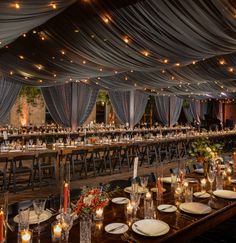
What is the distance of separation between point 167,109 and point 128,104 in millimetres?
3446

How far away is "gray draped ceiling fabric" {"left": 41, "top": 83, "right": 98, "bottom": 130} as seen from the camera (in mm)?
11188

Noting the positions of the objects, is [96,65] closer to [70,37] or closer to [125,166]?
[70,37]

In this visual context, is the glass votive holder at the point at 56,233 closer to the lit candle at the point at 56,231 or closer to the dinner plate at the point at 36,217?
the lit candle at the point at 56,231

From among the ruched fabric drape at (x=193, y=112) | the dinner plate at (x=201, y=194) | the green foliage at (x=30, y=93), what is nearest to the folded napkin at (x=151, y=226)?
the dinner plate at (x=201, y=194)

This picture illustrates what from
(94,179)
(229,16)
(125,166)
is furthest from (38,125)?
(229,16)

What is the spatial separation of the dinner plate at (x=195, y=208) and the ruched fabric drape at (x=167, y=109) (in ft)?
45.8

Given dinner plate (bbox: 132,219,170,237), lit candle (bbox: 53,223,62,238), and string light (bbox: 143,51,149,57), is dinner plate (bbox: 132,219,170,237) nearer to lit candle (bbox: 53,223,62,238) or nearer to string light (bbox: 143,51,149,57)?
lit candle (bbox: 53,223,62,238)

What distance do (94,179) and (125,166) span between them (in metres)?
1.91

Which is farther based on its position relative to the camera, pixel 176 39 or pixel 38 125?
pixel 38 125

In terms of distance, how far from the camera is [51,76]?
8.38 metres

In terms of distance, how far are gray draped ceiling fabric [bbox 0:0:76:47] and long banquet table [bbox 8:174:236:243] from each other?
2.45 meters

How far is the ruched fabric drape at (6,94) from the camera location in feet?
31.5

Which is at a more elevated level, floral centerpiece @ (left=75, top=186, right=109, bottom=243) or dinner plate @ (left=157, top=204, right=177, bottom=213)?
floral centerpiece @ (left=75, top=186, right=109, bottom=243)

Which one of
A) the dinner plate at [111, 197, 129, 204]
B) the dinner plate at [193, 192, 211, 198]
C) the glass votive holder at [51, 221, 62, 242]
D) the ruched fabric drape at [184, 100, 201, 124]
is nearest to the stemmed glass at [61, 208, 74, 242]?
the glass votive holder at [51, 221, 62, 242]
